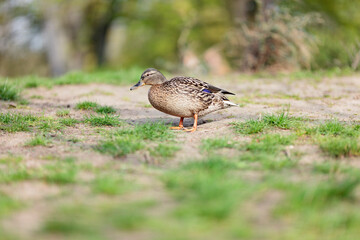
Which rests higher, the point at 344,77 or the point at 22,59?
the point at 344,77

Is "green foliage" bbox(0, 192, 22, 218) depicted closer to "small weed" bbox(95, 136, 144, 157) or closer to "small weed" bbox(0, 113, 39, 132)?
"small weed" bbox(95, 136, 144, 157)

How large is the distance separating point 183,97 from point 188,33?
1910 cm

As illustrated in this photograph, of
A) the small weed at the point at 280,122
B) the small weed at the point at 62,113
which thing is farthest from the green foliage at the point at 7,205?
the small weed at the point at 62,113

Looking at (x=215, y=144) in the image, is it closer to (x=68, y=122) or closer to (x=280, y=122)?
(x=280, y=122)

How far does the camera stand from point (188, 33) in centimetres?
2433

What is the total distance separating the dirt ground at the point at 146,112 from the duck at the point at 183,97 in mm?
265

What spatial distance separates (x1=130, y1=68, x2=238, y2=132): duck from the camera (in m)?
5.82

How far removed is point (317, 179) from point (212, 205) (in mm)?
1241

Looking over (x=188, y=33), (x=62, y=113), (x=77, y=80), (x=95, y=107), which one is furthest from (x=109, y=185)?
(x=188, y=33)

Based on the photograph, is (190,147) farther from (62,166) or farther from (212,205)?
(212,205)

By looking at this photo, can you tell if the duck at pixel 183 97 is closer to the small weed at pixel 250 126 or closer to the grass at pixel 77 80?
the small weed at pixel 250 126

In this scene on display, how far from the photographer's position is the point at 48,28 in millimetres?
19281

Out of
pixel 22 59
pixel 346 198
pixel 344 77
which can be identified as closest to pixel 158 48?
pixel 22 59

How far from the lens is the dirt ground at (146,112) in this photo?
11.0ft
